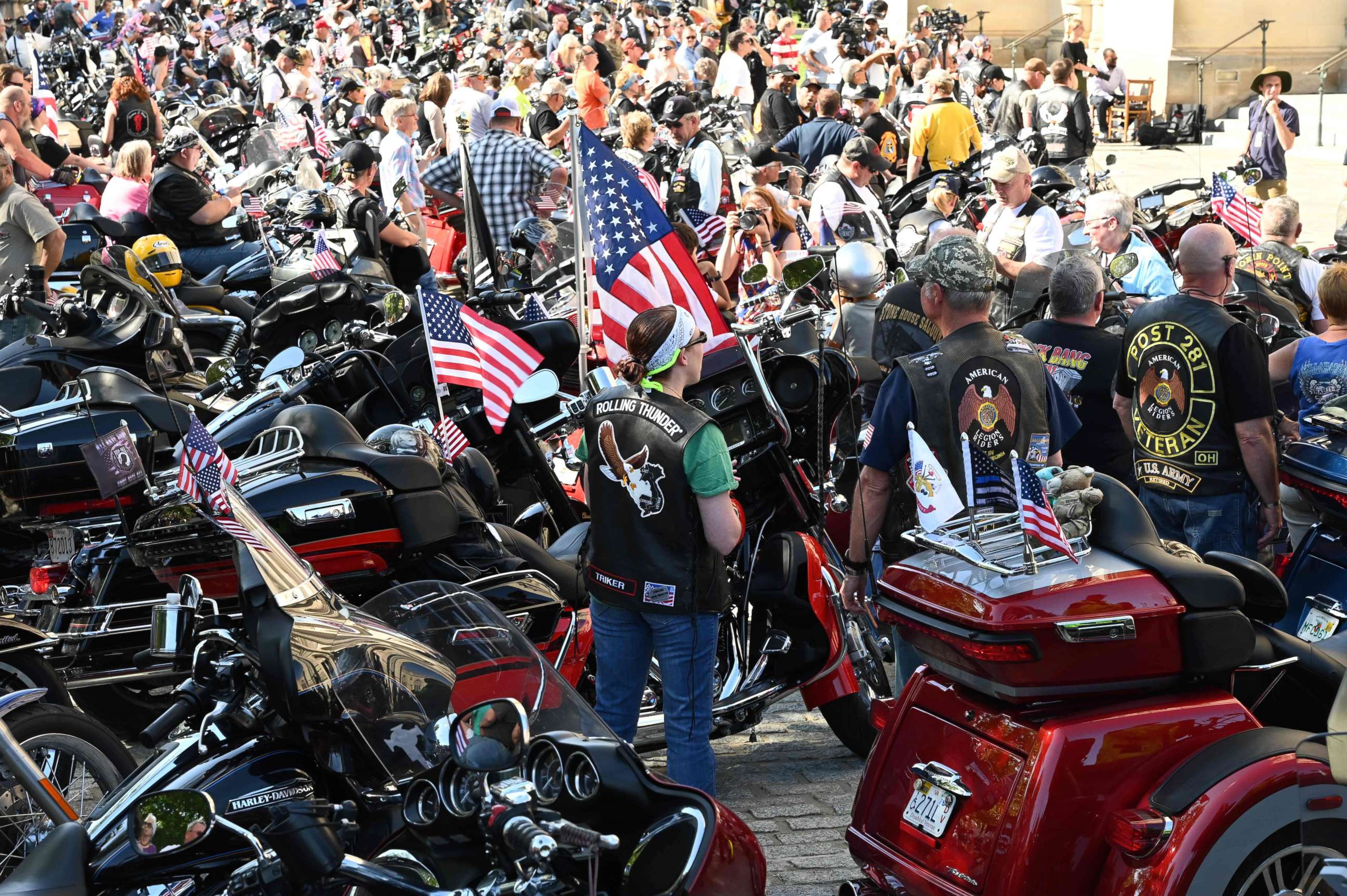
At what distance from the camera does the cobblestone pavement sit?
15.3 feet

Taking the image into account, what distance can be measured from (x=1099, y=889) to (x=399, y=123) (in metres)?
12.1

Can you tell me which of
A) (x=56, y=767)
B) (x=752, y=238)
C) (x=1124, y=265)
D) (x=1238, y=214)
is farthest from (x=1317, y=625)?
(x=1238, y=214)

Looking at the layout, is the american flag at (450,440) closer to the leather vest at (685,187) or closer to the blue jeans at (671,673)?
the blue jeans at (671,673)

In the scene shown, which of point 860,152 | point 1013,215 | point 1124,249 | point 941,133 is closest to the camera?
point 1124,249

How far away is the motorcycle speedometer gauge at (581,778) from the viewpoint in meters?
2.89

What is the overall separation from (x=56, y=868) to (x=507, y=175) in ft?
26.7

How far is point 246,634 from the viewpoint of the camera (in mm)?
3600

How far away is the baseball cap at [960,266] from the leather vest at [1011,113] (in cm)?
1358

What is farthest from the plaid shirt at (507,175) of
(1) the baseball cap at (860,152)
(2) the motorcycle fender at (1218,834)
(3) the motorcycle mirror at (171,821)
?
(3) the motorcycle mirror at (171,821)

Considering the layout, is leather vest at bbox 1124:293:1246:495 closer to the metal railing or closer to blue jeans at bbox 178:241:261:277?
Answer: blue jeans at bbox 178:241:261:277

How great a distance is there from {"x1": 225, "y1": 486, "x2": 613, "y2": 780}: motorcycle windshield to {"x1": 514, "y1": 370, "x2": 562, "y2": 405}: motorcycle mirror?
334 cm

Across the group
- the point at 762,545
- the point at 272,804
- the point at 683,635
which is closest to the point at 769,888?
the point at 683,635

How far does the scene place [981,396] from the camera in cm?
462

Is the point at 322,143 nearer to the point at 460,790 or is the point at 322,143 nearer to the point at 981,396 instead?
the point at 981,396
